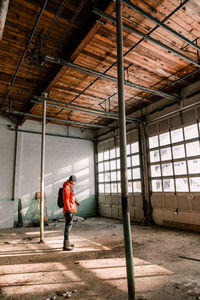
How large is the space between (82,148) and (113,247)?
8.07 meters

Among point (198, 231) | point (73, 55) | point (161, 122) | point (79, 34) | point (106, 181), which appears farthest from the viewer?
point (106, 181)

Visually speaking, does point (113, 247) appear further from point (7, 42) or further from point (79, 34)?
point (7, 42)

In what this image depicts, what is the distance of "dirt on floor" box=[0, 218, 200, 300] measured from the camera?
3145mm

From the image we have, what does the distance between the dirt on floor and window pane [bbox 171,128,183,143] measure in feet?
12.2

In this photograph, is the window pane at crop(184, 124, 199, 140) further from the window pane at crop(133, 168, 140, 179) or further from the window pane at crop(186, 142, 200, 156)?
the window pane at crop(133, 168, 140, 179)

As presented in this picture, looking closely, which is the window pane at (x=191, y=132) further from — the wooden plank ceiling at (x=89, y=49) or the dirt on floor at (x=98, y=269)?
the dirt on floor at (x=98, y=269)

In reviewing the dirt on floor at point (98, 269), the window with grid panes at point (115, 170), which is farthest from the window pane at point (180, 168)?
the dirt on floor at point (98, 269)

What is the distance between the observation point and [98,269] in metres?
4.09

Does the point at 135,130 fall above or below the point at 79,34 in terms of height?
below

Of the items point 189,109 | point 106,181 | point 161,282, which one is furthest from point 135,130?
point 161,282

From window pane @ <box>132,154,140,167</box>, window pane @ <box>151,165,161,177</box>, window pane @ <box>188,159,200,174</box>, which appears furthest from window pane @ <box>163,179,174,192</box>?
window pane @ <box>132,154,140,167</box>

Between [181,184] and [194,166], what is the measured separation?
3.06 feet

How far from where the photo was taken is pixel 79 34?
17.7 ft

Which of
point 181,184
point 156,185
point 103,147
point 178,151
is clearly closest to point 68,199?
point 181,184
